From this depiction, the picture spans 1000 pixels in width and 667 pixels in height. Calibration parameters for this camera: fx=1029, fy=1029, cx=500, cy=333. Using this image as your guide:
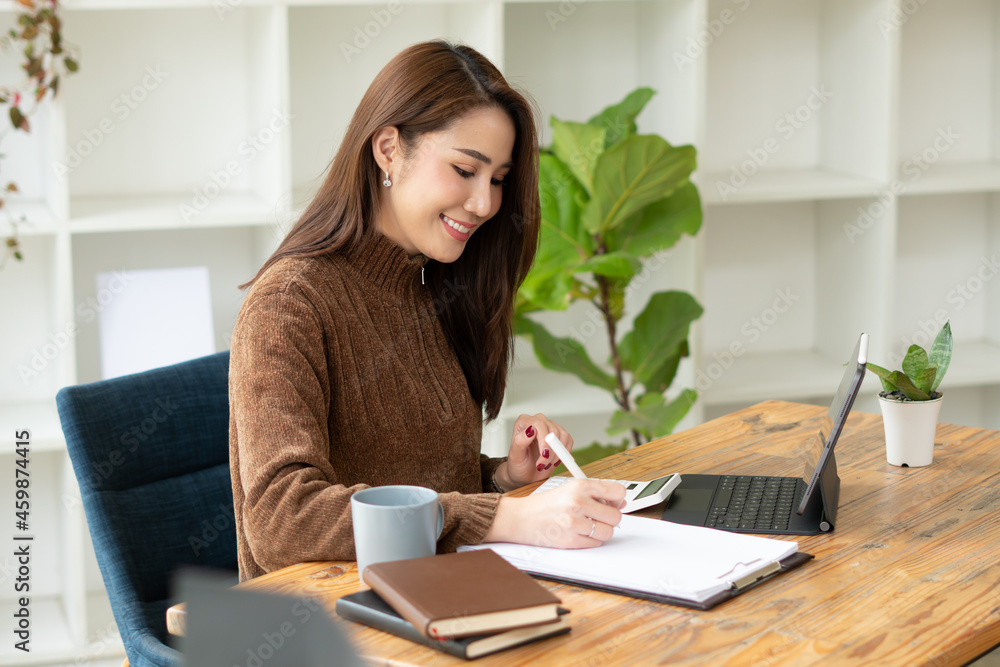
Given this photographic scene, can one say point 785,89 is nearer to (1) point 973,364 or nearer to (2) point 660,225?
(2) point 660,225

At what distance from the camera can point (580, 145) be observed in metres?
2.50

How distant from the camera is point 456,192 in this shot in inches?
60.6

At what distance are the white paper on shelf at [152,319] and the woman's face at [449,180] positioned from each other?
3.71 ft

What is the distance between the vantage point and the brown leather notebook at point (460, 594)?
95 centimetres

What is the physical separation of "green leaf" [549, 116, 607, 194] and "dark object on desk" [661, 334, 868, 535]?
117 cm

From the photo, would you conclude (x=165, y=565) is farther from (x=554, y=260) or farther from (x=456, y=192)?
(x=554, y=260)

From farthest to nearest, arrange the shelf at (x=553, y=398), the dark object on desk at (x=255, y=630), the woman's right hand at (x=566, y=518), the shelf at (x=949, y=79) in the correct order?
the shelf at (x=949, y=79)
the shelf at (x=553, y=398)
the woman's right hand at (x=566, y=518)
the dark object on desk at (x=255, y=630)

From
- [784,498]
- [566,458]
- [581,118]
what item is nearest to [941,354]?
[784,498]

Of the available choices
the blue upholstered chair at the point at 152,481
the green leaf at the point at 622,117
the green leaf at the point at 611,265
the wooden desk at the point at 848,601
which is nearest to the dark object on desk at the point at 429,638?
the wooden desk at the point at 848,601

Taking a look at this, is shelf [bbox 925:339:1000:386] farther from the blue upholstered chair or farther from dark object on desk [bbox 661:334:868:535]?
the blue upholstered chair

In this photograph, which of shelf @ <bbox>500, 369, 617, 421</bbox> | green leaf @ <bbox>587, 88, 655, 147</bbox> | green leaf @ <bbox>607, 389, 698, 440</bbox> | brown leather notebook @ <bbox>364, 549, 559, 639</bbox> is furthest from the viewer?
shelf @ <bbox>500, 369, 617, 421</bbox>

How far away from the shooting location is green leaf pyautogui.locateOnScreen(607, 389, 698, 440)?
2.46 meters

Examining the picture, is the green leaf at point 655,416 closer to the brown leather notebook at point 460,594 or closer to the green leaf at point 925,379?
the green leaf at point 925,379

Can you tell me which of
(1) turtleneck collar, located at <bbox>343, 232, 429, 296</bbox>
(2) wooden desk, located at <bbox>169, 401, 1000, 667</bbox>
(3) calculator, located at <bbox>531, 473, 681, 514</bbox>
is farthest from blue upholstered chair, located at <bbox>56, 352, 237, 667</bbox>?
(3) calculator, located at <bbox>531, 473, 681, 514</bbox>
